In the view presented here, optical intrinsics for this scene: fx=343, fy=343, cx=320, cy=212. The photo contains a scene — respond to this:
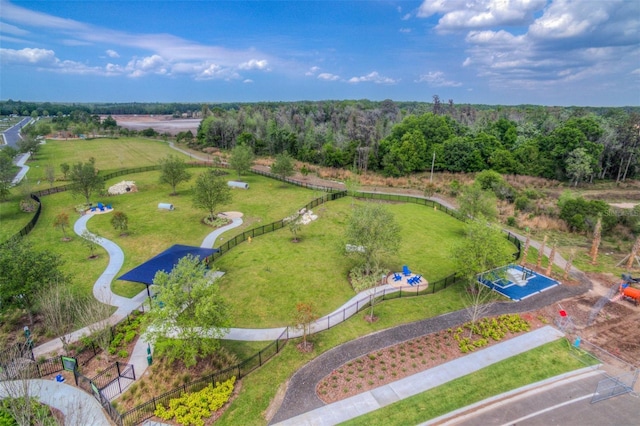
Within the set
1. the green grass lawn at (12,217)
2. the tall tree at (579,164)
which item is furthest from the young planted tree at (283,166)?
the tall tree at (579,164)

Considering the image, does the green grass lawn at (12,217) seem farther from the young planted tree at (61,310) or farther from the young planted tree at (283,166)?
the young planted tree at (283,166)

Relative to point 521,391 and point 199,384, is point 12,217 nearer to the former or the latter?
point 199,384

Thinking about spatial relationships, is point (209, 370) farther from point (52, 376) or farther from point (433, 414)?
point (433, 414)

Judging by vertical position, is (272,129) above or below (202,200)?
above

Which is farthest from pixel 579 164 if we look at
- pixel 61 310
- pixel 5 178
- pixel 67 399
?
pixel 5 178

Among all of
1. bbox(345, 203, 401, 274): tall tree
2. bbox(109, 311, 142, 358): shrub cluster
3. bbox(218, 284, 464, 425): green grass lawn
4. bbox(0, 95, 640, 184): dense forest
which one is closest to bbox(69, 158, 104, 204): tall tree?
bbox(109, 311, 142, 358): shrub cluster

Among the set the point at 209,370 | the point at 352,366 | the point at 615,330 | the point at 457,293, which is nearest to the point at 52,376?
the point at 209,370

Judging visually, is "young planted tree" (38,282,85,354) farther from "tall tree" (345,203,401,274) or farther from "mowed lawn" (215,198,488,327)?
"tall tree" (345,203,401,274)
